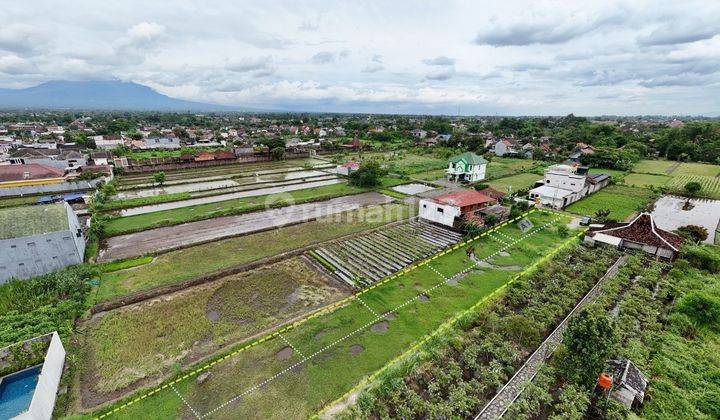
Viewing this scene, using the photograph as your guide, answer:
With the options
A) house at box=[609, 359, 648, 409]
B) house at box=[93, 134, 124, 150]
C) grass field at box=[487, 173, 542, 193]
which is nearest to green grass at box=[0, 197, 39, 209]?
house at box=[93, 134, 124, 150]

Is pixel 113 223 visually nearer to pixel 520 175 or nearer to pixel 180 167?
pixel 180 167

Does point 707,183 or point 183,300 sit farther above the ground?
point 707,183

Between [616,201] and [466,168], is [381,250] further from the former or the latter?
[616,201]

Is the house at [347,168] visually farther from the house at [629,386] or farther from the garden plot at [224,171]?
the house at [629,386]

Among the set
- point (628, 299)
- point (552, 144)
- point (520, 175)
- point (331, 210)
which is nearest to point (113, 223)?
point (331, 210)

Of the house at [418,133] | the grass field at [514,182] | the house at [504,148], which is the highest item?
the house at [418,133]

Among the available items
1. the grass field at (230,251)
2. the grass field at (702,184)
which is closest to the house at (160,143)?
the grass field at (230,251)

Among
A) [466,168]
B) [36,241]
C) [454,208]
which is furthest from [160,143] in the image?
[454,208]
